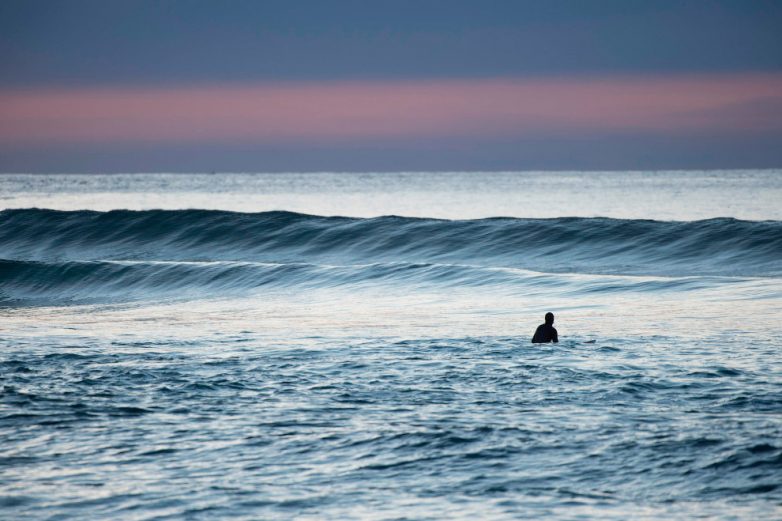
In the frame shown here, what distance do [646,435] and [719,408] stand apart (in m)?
1.44

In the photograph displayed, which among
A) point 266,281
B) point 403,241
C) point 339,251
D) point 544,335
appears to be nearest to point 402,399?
point 544,335

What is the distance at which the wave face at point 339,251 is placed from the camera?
28.1 meters

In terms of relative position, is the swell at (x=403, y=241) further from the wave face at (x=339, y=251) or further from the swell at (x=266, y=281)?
the swell at (x=266, y=281)

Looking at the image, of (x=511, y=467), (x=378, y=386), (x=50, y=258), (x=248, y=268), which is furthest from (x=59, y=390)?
(x=50, y=258)

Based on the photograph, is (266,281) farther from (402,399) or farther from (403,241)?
(402,399)

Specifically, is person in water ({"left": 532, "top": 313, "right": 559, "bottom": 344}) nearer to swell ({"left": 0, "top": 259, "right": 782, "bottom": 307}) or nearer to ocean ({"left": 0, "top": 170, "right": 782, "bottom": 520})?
ocean ({"left": 0, "top": 170, "right": 782, "bottom": 520})

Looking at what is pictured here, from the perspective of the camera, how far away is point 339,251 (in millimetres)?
36125

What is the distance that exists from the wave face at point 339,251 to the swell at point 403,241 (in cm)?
6

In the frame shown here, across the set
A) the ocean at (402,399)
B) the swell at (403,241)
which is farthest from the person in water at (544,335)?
the swell at (403,241)

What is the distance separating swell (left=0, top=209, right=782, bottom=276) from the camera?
99.8 feet

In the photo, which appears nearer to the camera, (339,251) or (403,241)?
(339,251)

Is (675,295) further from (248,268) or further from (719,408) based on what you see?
(248,268)

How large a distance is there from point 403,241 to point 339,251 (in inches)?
99.4

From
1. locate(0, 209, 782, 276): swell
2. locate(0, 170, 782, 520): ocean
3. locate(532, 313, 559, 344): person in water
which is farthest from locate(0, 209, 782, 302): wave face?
locate(532, 313, 559, 344): person in water
